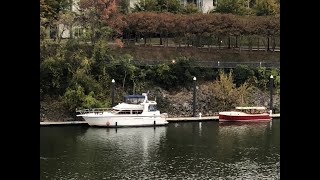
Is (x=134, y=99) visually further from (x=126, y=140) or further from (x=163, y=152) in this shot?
(x=163, y=152)

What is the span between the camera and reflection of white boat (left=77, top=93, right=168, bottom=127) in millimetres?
28969

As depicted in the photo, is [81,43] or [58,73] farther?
[81,43]

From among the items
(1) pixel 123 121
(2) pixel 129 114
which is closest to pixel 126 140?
(1) pixel 123 121

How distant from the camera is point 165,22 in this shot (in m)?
39.0

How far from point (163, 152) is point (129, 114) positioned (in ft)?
28.1

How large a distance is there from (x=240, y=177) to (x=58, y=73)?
55.9 feet

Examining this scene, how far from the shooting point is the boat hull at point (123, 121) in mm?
28922

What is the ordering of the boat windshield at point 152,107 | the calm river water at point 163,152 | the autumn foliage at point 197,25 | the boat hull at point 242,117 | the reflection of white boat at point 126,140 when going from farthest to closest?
the autumn foliage at point 197,25
the boat hull at point 242,117
the boat windshield at point 152,107
the reflection of white boat at point 126,140
the calm river water at point 163,152

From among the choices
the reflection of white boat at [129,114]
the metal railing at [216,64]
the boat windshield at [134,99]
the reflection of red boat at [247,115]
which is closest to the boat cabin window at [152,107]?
the reflection of white boat at [129,114]

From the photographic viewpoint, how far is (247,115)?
102 feet

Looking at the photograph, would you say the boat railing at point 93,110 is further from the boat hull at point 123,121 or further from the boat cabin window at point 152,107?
the boat cabin window at point 152,107
